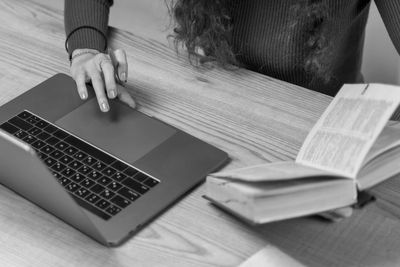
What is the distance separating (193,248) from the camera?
0.93 metres

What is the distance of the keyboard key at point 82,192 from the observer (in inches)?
39.0

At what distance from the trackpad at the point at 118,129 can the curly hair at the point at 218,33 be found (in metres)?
0.21

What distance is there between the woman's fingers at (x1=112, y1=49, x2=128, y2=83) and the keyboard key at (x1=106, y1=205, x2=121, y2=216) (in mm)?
327

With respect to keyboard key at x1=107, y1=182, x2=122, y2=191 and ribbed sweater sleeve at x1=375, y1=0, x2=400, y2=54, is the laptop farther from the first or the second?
ribbed sweater sleeve at x1=375, y1=0, x2=400, y2=54

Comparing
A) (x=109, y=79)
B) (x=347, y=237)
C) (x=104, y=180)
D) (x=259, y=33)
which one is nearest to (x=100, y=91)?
(x=109, y=79)

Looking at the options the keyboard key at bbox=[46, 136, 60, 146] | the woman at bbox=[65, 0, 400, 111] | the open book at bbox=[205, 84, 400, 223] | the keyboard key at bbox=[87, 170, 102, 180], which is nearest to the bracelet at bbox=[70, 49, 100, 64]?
the woman at bbox=[65, 0, 400, 111]

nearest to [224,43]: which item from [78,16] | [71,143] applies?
[78,16]

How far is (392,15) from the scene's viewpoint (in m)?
1.29

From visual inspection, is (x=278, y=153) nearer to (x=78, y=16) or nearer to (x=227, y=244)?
(x=227, y=244)

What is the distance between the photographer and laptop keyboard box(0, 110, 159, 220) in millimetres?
983

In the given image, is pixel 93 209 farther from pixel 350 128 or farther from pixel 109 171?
pixel 350 128

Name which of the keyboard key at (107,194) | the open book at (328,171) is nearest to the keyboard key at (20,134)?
the keyboard key at (107,194)

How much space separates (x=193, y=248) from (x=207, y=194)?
0.27 ft

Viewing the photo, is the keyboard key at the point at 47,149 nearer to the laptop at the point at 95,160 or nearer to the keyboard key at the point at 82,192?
the laptop at the point at 95,160
